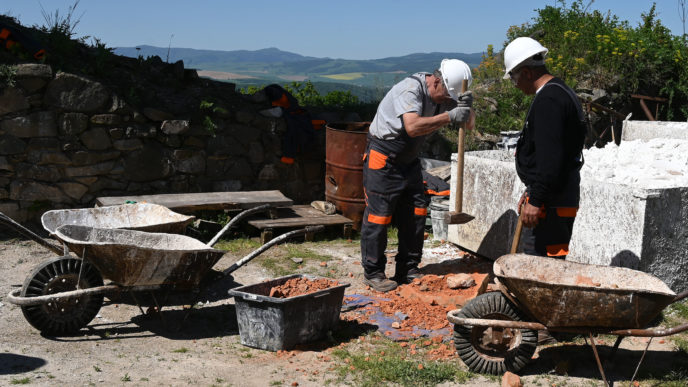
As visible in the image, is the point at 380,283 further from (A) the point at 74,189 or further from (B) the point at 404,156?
(A) the point at 74,189

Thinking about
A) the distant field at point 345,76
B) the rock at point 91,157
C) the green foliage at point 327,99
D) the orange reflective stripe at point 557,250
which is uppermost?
the distant field at point 345,76

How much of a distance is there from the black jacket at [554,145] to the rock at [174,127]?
179 inches

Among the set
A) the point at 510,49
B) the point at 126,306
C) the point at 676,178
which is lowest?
the point at 126,306

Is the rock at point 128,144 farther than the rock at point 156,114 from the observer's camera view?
No

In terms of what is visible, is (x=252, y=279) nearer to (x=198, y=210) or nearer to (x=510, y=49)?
(x=198, y=210)

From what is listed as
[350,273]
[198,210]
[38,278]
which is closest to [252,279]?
[350,273]

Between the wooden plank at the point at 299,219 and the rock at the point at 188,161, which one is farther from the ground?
Answer: the rock at the point at 188,161

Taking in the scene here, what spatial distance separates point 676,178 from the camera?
5.38 metres

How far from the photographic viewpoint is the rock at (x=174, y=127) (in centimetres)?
774

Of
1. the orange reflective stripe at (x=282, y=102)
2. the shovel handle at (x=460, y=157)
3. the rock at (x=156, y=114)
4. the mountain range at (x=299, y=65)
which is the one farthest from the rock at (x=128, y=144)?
the mountain range at (x=299, y=65)

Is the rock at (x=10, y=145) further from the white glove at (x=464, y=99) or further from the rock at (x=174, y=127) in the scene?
the white glove at (x=464, y=99)

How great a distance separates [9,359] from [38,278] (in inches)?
22.5

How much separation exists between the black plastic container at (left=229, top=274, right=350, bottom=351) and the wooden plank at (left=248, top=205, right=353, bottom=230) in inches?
105

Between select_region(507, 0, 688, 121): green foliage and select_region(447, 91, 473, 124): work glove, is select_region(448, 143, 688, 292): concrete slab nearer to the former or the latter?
select_region(447, 91, 473, 124): work glove
